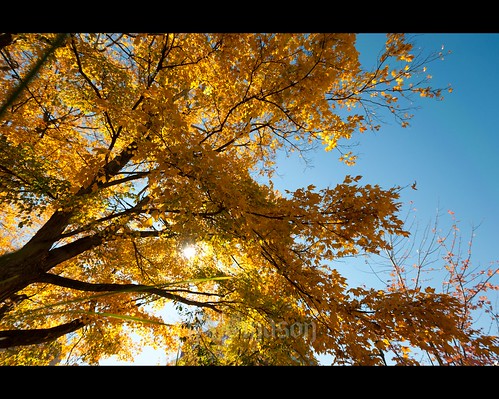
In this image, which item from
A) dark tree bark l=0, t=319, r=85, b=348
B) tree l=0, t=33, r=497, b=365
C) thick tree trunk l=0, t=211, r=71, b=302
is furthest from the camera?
dark tree bark l=0, t=319, r=85, b=348

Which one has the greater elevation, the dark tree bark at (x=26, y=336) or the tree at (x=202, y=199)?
the tree at (x=202, y=199)

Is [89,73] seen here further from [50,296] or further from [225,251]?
[50,296]

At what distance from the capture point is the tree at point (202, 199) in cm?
276

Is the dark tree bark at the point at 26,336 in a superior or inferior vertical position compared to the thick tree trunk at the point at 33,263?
inferior

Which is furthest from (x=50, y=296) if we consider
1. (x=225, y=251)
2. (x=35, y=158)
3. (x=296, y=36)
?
(x=296, y=36)

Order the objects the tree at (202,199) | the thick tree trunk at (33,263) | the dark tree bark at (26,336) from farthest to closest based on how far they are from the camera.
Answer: the dark tree bark at (26,336) < the thick tree trunk at (33,263) < the tree at (202,199)

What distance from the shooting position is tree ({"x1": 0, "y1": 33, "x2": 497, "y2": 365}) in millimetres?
2760

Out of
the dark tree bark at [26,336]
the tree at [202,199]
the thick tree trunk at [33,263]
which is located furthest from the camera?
the dark tree bark at [26,336]

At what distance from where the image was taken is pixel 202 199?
311cm

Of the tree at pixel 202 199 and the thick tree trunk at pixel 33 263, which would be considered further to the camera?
the thick tree trunk at pixel 33 263

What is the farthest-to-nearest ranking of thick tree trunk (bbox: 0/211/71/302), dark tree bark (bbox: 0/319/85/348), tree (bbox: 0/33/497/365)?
dark tree bark (bbox: 0/319/85/348), thick tree trunk (bbox: 0/211/71/302), tree (bbox: 0/33/497/365)

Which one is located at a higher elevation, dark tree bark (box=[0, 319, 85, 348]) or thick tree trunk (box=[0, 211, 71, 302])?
thick tree trunk (box=[0, 211, 71, 302])

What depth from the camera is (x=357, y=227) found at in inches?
115

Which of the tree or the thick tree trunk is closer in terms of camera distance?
the tree
